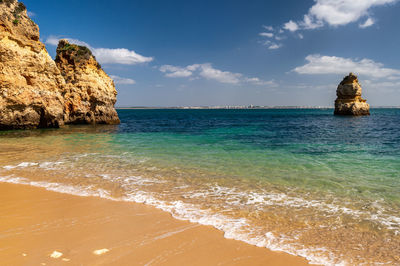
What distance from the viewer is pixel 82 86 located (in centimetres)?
2866

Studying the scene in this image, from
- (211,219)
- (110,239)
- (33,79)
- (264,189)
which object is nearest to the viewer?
(110,239)

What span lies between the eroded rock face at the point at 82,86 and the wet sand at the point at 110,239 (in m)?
26.5

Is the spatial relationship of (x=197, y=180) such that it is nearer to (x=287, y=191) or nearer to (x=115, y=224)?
(x=287, y=191)

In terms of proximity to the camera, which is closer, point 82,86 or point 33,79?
point 33,79

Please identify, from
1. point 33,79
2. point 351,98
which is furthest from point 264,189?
point 351,98

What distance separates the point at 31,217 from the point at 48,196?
123cm

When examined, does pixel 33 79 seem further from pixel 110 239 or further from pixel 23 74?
pixel 110 239

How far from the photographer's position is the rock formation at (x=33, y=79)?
19203 millimetres

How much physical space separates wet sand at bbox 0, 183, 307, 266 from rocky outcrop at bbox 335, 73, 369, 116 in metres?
61.1

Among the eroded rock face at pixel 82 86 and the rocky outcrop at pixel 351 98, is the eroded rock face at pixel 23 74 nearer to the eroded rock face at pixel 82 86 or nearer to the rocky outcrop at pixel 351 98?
the eroded rock face at pixel 82 86

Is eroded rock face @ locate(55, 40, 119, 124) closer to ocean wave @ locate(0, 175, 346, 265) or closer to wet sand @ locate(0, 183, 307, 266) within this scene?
ocean wave @ locate(0, 175, 346, 265)

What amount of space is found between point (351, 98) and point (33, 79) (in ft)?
199

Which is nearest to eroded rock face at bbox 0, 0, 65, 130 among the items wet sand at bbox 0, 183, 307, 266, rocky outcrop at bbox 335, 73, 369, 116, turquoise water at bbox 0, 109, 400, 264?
turquoise water at bbox 0, 109, 400, 264

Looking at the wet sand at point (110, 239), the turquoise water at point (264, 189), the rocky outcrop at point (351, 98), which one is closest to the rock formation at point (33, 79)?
the turquoise water at point (264, 189)
